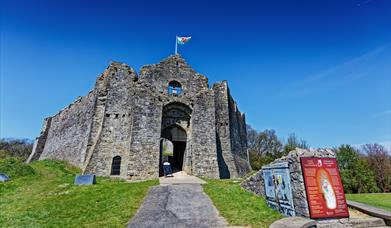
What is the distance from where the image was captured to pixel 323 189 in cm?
589

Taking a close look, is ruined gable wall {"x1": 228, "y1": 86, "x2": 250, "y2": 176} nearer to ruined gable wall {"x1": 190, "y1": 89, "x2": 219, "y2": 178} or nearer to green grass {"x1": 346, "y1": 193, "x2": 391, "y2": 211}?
ruined gable wall {"x1": 190, "y1": 89, "x2": 219, "y2": 178}

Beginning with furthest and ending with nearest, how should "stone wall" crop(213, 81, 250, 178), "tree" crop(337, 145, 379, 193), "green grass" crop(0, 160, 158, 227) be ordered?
"tree" crop(337, 145, 379, 193)
"stone wall" crop(213, 81, 250, 178)
"green grass" crop(0, 160, 158, 227)

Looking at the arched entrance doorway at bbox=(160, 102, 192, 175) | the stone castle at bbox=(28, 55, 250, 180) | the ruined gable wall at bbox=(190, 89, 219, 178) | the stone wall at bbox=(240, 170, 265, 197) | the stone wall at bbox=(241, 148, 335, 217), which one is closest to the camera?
the stone wall at bbox=(241, 148, 335, 217)

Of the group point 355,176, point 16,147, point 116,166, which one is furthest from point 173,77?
point 16,147

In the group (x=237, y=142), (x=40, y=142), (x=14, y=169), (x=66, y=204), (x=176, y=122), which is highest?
(x=176, y=122)

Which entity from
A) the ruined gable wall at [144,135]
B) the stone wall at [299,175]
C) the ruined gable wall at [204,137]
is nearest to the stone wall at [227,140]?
the ruined gable wall at [204,137]

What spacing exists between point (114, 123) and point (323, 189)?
1443cm

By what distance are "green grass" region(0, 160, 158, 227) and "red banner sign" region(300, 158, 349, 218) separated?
567 cm

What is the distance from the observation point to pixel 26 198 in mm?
9031

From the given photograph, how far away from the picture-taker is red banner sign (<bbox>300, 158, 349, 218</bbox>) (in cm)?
569

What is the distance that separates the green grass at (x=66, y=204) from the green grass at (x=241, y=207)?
317 centimetres

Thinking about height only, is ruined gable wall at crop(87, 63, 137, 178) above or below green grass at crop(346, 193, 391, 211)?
above

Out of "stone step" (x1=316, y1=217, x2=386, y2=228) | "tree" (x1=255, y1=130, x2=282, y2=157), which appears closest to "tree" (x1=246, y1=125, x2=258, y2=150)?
"tree" (x1=255, y1=130, x2=282, y2=157)

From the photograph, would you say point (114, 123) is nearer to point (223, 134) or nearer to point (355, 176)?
point (223, 134)
